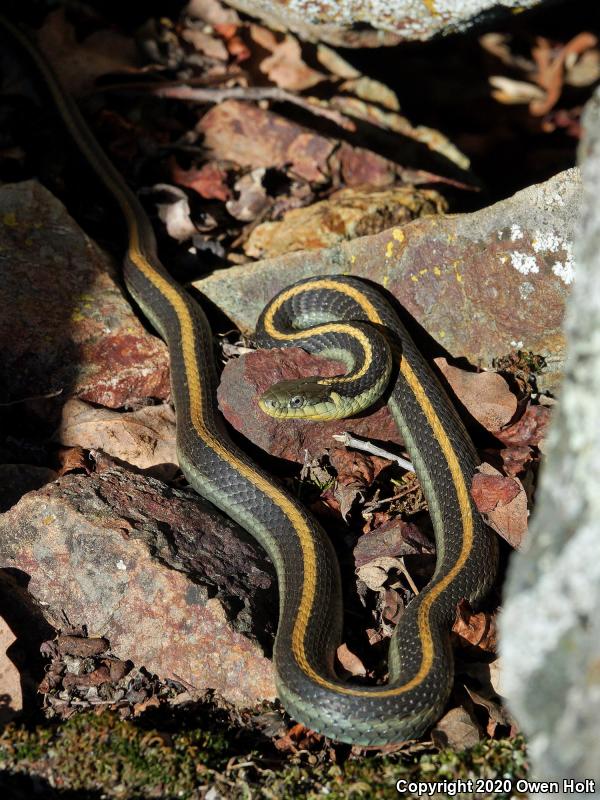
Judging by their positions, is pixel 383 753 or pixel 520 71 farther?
pixel 520 71

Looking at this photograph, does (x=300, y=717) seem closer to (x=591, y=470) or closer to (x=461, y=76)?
(x=591, y=470)

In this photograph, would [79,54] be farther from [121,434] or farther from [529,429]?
[529,429]

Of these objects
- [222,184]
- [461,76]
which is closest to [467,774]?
[222,184]

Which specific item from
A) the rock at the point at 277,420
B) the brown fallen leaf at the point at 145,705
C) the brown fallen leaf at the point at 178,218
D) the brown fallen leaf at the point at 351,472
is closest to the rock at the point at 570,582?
the brown fallen leaf at the point at 145,705

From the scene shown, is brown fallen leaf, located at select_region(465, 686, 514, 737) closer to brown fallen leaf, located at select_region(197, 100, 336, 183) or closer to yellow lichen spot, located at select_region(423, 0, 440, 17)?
brown fallen leaf, located at select_region(197, 100, 336, 183)

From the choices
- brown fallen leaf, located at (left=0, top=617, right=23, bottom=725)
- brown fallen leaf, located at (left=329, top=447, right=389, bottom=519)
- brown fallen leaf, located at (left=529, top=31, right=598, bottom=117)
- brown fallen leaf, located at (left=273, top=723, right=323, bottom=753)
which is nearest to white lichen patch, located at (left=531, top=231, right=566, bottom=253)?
brown fallen leaf, located at (left=329, top=447, right=389, bottom=519)

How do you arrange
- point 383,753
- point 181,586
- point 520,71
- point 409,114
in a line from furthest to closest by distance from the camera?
point 520,71 → point 409,114 → point 181,586 → point 383,753

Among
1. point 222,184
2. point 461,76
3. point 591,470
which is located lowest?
point 222,184

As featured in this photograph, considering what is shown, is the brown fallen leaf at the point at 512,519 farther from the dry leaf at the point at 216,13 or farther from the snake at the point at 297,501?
the dry leaf at the point at 216,13
